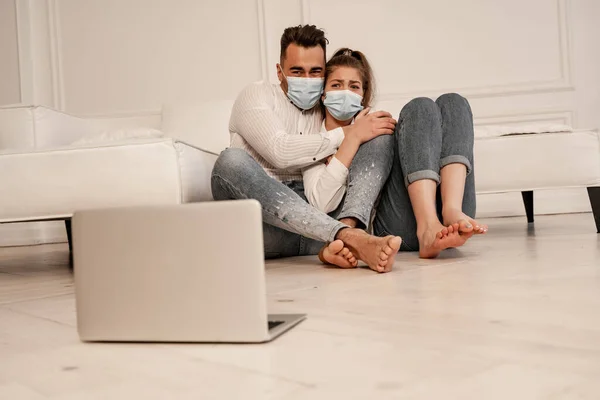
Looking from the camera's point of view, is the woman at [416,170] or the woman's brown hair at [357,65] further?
the woman's brown hair at [357,65]

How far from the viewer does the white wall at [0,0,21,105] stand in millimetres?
3555

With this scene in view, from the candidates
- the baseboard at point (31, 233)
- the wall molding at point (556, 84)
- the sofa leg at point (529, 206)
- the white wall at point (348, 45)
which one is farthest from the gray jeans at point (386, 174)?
the baseboard at point (31, 233)

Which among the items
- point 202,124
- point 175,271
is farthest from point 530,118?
point 175,271

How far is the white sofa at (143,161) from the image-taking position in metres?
1.50

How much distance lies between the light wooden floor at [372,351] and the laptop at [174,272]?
0.02 m

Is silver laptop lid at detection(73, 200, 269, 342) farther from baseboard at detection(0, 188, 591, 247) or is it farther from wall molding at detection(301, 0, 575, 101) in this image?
baseboard at detection(0, 188, 591, 247)

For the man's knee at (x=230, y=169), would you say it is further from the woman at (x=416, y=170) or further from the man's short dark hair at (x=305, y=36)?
the man's short dark hair at (x=305, y=36)

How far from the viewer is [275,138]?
1502 mm

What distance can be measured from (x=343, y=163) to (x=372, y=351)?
90 cm

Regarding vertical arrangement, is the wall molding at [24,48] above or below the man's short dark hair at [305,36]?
above

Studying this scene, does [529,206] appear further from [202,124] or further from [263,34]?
[263,34]

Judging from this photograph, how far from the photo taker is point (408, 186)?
4.78 feet

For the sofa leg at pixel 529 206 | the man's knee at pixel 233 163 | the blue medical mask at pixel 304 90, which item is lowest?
the sofa leg at pixel 529 206

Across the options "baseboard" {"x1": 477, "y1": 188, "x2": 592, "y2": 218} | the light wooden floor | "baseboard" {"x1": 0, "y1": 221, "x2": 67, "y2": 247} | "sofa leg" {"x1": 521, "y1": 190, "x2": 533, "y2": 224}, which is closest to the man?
the light wooden floor
